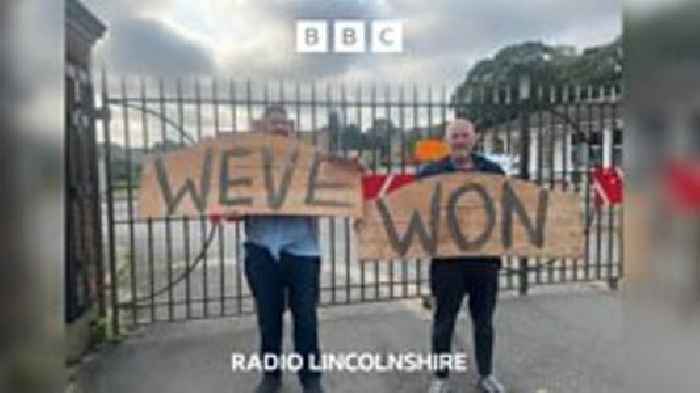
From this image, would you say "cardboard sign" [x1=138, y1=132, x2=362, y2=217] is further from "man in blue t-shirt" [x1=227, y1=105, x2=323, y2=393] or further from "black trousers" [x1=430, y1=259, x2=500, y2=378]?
"black trousers" [x1=430, y1=259, x2=500, y2=378]

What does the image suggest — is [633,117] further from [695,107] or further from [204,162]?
[204,162]

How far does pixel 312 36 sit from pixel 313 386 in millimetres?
1057

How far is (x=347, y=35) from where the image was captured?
1845mm

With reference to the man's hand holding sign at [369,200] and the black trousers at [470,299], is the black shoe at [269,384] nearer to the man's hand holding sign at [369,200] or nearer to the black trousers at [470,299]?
the man's hand holding sign at [369,200]

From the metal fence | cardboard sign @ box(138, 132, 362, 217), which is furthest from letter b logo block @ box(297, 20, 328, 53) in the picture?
cardboard sign @ box(138, 132, 362, 217)

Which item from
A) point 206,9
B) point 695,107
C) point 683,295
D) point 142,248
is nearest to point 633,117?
point 695,107

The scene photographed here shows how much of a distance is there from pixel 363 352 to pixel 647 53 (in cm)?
Answer: 117

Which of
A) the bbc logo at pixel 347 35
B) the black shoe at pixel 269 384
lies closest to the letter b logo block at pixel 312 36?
the bbc logo at pixel 347 35

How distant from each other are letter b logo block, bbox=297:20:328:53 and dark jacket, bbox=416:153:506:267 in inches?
19.1

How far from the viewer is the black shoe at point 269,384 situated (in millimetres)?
2113

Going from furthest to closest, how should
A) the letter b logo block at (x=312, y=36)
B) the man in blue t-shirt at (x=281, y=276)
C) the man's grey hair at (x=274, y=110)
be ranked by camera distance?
the man in blue t-shirt at (x=281, y=276) → the man's grey hair at (x=274, y=110) → the letter b logo block at (x=312, y=36)

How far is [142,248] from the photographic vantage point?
247 centimetres

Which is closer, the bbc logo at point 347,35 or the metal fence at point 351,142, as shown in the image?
the bbc logo at point 347,35

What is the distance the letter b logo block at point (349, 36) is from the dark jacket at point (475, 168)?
429 millimetres
